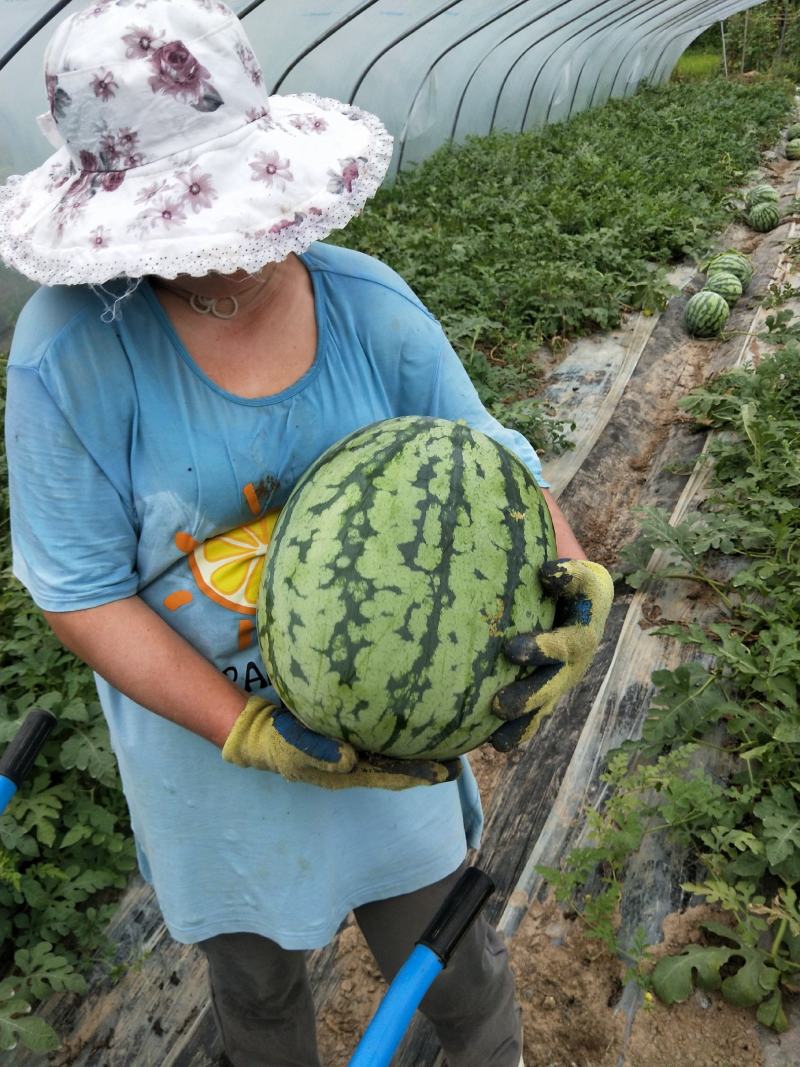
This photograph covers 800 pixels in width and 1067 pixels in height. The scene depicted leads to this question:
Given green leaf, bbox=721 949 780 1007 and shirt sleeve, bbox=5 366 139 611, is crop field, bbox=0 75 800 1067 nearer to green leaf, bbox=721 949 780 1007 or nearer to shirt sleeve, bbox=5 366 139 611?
green leaf, bbox=721 949 780 1007

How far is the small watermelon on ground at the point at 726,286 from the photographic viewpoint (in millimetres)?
6168

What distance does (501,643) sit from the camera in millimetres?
1329

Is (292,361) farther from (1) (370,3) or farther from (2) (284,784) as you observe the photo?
(1) (370,3)

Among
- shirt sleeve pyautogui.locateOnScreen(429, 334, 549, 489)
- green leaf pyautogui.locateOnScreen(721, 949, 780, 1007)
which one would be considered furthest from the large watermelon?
green leaf pyautogui.locateOnScreen(721, 949, 780, 1007)

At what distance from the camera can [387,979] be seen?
1707mm

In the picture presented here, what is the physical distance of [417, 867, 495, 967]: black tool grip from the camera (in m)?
1.23

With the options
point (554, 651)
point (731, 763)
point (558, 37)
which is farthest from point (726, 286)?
point (558, 37)

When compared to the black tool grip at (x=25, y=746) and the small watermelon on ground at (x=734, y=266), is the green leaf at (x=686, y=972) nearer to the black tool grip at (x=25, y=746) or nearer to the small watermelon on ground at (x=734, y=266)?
the black tool grip at (x=25, y=746)

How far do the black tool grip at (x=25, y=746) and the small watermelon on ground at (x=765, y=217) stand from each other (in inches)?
342

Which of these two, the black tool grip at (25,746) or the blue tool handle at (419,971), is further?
the black tool grip at (25,746)

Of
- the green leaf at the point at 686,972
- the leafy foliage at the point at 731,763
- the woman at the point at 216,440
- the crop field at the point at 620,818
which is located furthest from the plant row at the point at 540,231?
the woman at the point at 216,440

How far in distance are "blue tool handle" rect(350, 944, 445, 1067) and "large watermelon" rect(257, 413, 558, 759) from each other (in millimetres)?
310

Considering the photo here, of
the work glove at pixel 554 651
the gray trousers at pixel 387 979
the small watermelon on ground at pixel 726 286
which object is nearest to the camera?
the work glove at pixel 554 651

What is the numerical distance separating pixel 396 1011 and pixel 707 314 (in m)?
5.63
